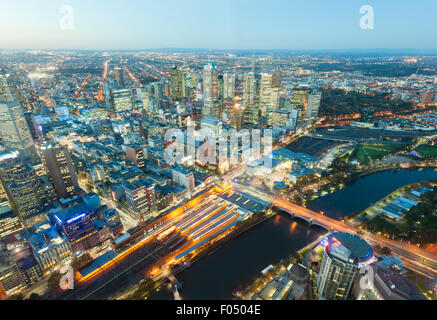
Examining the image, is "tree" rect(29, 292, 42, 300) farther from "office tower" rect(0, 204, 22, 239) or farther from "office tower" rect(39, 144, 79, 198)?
"office tower" rect(39, 144, 79, 198)

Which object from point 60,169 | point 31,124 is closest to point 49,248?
point 60,169

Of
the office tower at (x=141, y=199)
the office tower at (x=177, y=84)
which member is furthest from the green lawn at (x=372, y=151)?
the office tower at (x=177, y=84)

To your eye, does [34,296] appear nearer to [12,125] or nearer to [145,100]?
[12,125]

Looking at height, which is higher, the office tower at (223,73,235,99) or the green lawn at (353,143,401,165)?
the office tower at (223,73,235,99)

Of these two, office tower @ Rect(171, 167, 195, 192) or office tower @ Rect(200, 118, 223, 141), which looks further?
office tower @ Rect(200, 118, 223, 141)

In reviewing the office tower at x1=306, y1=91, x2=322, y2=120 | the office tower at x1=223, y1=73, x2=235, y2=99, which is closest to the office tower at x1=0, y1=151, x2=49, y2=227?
the office tower at x1=223, y1=73, x2=235, y2=99

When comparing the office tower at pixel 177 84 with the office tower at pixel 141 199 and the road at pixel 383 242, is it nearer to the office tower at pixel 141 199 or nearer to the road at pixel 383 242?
the office tower at pixel 141 199
